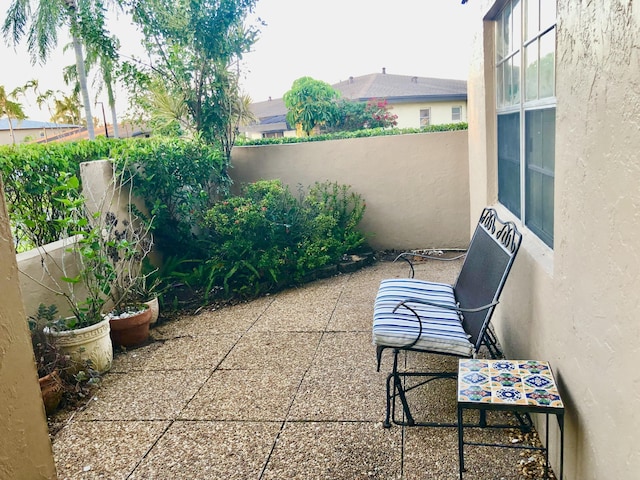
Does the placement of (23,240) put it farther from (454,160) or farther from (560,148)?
(454,160)

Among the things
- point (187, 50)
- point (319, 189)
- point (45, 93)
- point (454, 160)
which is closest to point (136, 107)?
point (187, 50)

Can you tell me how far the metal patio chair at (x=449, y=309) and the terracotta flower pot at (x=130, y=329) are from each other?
2.19m

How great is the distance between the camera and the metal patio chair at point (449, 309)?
3.01 meters

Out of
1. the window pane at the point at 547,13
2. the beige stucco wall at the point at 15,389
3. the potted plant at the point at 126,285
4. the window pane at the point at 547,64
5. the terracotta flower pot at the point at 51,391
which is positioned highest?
the window pane at the point at 547,13

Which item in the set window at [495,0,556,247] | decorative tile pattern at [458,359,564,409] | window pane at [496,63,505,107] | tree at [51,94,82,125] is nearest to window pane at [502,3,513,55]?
window at [495,0,556,247]

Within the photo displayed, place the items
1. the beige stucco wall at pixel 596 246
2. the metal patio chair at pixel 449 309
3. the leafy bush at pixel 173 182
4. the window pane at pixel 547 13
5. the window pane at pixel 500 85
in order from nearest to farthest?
the beige stucco wall at pixel 596 246, the window pane at pixel 547 13, the metal patio chair at pixel 449 309, the window pane at pixel 500 85, the leafy bush at pixel 173 182

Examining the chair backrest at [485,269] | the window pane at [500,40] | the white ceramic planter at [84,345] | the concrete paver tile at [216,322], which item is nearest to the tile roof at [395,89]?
the concrete paver tile at [216,322]

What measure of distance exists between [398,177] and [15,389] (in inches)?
251

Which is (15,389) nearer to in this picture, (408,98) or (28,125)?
(408,98)

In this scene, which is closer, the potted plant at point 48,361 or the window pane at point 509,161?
the potted plant at point 48,361

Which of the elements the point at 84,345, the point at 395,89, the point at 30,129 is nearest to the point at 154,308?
the point at 84,345

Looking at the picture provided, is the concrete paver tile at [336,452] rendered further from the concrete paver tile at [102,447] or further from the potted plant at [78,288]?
the potted plant at [78,288]

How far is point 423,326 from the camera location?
10.5 feet

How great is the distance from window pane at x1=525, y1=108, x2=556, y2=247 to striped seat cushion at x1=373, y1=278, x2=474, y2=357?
75 cm
